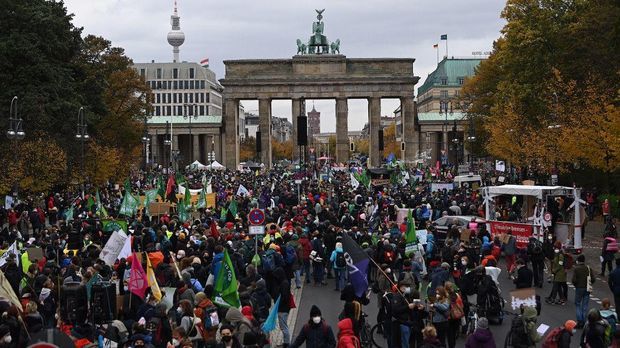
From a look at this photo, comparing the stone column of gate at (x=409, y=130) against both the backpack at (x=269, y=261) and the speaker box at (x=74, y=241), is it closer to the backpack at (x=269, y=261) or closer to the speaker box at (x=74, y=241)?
the speaker box at (x=74, y=241)

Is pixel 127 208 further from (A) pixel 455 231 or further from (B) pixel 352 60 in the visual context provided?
(B) pixel 352 60

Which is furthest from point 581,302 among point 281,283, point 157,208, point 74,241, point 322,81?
point 322,81

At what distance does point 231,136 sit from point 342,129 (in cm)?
1263

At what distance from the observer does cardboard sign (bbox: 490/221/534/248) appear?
28281mm

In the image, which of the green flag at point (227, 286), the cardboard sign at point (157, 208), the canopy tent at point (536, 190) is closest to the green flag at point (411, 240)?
the green flag at point (227, 286)

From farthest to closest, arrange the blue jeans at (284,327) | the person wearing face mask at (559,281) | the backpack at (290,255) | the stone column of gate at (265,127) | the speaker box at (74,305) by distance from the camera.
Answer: the stone column of gate at (265,127), the backpack at (290,255), the person wearing face mask at (559,281), the blue jeans at (284,327), the speaker box at (74,305)

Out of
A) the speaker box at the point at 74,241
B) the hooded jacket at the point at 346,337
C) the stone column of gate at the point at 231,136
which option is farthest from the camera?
the stone column of gate at the point at 231,136

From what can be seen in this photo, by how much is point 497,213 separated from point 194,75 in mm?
141840

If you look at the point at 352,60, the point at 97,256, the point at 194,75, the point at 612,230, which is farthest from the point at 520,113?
the point at 194,75

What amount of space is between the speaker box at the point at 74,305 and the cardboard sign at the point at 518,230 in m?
14.6

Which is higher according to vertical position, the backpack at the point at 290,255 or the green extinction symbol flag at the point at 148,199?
the green extinction symbol flag at the point at 148,199

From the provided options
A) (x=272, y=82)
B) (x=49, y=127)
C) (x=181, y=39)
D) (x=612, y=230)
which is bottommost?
(x=612, y=230)

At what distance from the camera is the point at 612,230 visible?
28656 mm

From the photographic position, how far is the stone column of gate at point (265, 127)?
10744 cm
